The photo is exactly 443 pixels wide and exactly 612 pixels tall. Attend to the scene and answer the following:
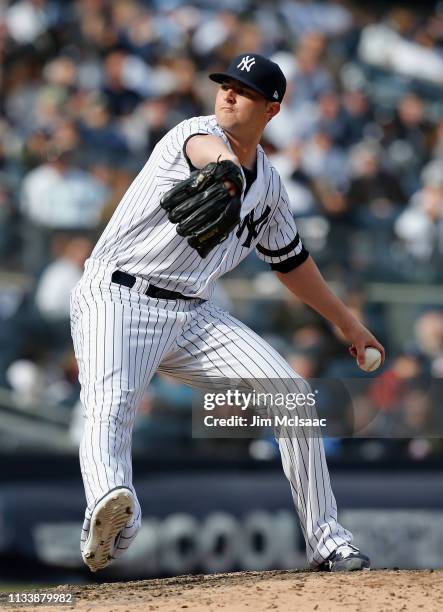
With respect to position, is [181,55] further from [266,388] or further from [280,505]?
[266,388]

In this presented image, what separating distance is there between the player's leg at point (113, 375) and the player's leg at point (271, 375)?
181 mm

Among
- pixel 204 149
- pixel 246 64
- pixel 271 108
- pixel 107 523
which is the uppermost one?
pixel 246 64

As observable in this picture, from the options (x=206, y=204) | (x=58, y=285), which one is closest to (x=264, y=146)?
(x=58, y=285)

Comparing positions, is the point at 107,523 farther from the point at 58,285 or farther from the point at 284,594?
the point at 58,285

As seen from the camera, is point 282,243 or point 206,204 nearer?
point 206,204

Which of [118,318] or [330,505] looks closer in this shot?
[118,318]

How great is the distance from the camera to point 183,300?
415 cm

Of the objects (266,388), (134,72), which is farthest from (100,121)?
(266,388)

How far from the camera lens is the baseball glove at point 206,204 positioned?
357cm

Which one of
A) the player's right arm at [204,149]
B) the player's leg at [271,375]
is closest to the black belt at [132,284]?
the player's leg at [271,375]

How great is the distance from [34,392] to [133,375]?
356cm

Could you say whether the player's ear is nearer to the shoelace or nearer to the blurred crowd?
the shoelace

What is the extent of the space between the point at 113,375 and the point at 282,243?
3.22 feet

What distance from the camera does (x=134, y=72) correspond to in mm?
10539
